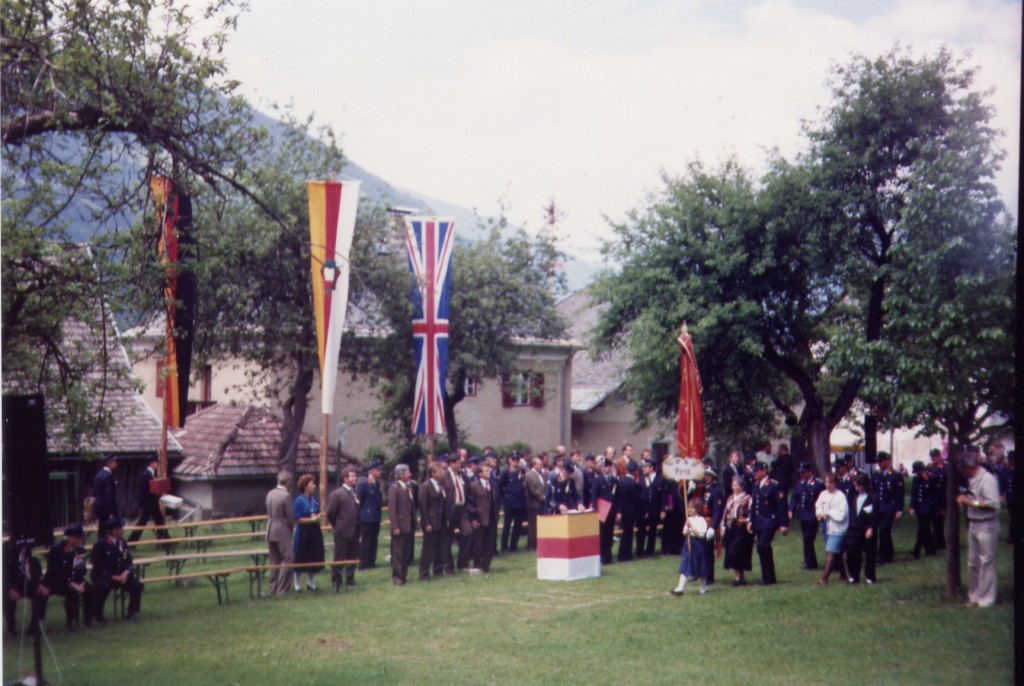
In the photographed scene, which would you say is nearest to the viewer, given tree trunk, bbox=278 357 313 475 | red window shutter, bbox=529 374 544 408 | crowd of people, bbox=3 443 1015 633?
crowd of people, bbox=3 443 1015 633

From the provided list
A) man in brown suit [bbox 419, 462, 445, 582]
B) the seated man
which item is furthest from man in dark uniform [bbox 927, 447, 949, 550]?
the seated man

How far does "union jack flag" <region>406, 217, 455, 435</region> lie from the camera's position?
1720 cm

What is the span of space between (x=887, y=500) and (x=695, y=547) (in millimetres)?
3671

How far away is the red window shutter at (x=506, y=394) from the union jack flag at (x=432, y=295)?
7393 millimetres

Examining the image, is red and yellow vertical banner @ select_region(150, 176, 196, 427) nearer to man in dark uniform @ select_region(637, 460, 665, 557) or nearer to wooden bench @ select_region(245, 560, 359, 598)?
wooden bench @ select_region(245, 560, 359, 598)

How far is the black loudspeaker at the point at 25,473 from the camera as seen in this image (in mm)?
7668

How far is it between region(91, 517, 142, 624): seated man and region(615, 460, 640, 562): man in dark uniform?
302 inches

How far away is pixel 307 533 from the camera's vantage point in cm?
1418

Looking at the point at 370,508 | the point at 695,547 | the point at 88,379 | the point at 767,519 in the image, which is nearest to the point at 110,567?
the point at 88,379

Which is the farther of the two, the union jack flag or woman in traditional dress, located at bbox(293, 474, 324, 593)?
the union jack flag

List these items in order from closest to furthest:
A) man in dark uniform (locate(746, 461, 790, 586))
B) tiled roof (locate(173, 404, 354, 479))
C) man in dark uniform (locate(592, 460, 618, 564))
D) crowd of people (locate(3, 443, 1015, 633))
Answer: crowd of people (locate(3, 443, 1015, 633)) → man in dark uniform (locate(746, 461, 790, 586)) → man in dark uniform (locate(592, 460, 618, 564)) → tiled roof (locate(173, 404, 354, 479))

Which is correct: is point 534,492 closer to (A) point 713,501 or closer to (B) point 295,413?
(A) point 713,501

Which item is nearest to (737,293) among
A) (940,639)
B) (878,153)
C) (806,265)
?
(806,265)

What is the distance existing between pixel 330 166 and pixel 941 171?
12.0m
